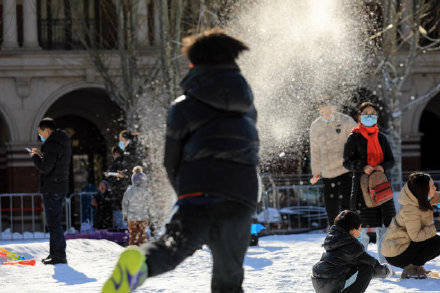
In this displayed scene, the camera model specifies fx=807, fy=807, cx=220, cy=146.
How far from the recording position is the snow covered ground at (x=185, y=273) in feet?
23.0

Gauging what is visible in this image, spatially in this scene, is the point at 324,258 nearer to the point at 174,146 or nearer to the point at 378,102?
the point at 174,146

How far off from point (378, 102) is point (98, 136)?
352 inches

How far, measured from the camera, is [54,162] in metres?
9.12

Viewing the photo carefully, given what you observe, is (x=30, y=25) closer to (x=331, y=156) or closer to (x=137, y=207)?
(x=137, y=207)

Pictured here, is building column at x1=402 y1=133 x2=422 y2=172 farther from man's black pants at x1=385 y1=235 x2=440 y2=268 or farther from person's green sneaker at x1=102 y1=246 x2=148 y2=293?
person's green sneaker at x1=102 y1=246 x2=148 y2=293

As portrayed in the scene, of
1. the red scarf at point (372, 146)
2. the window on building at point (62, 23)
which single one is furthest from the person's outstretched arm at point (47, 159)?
the window on building at point (62, 23)

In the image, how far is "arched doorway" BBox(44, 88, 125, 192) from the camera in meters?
25.3

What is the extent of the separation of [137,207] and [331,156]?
3686 millimetres

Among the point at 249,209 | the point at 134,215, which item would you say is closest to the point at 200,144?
the point at 249,209

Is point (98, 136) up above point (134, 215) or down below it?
above

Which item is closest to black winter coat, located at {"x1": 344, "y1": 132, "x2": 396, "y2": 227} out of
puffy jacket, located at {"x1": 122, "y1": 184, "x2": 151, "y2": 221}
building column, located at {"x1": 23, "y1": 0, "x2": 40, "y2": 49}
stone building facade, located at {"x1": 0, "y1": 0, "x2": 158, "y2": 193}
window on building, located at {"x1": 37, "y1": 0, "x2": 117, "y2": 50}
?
puffy jacket, located at {"x1": 122, "y1": 184, "x2": 151, "y2": 221}

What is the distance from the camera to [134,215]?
1153 cm

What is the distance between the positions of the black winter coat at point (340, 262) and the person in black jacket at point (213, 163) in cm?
170

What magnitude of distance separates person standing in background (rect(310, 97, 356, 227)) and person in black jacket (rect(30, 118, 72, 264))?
2833mm
